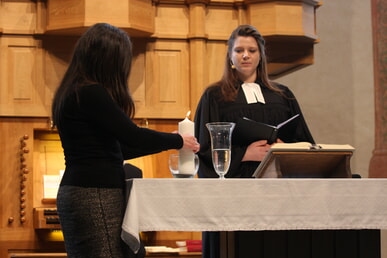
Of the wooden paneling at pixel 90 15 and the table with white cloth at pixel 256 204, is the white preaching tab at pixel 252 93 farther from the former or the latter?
the wooden paneling at pixel 90 15

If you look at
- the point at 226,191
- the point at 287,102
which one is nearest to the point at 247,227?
the point at 226,191

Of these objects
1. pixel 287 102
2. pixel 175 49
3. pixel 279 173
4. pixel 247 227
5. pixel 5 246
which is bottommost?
pixel 5 246

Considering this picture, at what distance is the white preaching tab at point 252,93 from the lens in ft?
15.3

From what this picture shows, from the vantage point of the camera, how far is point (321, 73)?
10.9 m

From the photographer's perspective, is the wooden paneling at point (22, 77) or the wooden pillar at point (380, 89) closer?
the wooden paneling at point (22, 77)

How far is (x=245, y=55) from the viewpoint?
15.2ft

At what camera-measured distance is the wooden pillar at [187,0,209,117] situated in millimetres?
7461

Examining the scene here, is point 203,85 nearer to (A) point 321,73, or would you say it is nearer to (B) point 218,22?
(B) point 218,22

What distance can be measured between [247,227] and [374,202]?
0.63 meters

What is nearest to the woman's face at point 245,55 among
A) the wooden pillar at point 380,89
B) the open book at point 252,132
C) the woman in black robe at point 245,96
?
the woman in black robe at point 245,96

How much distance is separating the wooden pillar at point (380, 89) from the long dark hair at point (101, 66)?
7.00 meters

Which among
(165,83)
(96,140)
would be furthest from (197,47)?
(96,140)

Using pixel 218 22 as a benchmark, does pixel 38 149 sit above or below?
below

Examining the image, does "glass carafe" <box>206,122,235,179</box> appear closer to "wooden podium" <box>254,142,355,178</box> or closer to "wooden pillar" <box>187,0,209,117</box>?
"wooden podium" <box>254,142,355,178</box>
